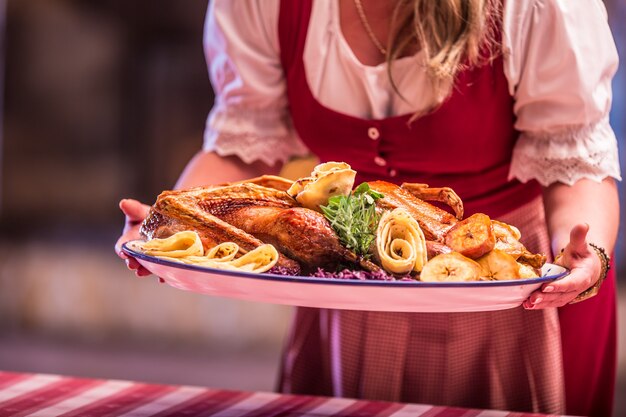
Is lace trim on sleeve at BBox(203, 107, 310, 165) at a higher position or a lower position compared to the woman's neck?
lower

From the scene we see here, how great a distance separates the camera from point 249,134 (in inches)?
64.6

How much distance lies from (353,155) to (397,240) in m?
0.50

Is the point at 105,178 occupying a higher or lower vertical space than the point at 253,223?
lower

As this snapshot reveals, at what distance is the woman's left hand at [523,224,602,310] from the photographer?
1042 millimetres

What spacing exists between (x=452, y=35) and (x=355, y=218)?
1.65 ft

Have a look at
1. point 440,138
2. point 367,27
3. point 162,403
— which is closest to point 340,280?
point 162,403

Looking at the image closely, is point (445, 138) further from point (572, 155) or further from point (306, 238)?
point (306, 238)

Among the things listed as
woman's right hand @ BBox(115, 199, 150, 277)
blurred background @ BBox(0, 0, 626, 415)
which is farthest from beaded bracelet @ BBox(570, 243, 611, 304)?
blurred background @ BBox(0, 0, 626, 415)

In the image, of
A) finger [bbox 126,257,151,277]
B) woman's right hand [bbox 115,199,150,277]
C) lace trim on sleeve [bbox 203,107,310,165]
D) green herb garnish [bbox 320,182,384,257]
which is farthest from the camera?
lace trim on sleeve [bbox 203,107,310,165]

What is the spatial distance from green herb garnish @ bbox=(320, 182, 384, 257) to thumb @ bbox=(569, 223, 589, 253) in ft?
0.77

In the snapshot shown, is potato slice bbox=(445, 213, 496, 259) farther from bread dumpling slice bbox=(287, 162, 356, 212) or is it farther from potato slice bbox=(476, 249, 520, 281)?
bread dumpling slice bbox=(287, 162, 356, 212)

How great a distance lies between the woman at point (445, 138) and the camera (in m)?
1.41

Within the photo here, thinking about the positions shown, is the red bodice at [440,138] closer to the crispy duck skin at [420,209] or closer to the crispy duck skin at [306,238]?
the crispy duck skin at [420,209]

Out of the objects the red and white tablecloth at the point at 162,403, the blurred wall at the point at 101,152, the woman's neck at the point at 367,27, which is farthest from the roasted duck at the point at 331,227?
the blurred wall at the point at 101,152
